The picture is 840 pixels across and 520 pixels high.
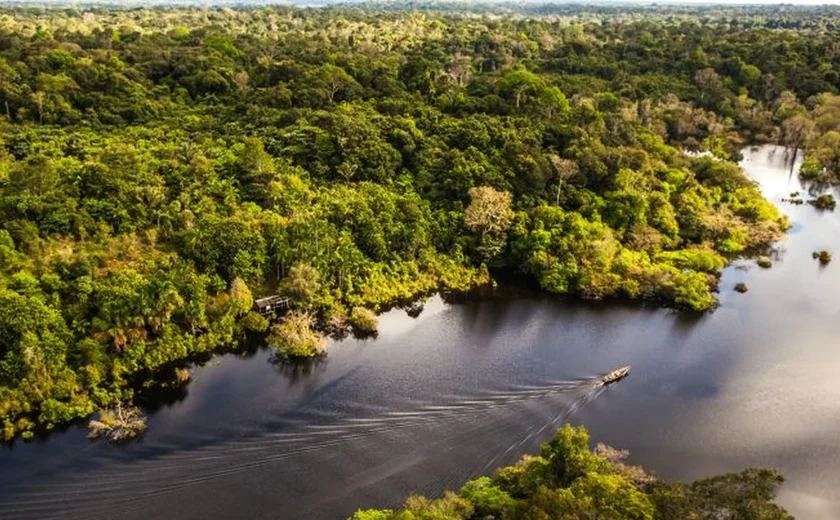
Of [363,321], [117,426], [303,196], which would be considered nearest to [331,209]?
[303,196]

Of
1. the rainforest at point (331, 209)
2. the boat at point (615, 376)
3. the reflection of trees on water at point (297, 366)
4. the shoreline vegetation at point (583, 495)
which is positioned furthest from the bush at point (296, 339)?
the boat at point (615, 376)

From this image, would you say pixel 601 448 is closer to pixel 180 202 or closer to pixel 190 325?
pixel 190 325

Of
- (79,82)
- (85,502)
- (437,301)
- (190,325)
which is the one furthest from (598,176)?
(79,82)

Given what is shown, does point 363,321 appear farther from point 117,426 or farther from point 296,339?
point 117,426

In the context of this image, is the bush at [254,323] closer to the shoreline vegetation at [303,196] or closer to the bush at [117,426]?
the shoreline vegetation at [303,196]

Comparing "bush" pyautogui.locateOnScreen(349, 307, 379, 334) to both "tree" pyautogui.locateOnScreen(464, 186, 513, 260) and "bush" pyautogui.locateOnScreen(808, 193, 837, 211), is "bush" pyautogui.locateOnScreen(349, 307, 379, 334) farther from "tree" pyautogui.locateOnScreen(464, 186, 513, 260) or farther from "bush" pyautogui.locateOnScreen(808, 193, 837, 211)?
"bush" pyautogui.locateOnScreen(808, 193, 837, 211)

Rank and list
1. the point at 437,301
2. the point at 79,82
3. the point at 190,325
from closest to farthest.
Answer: the point at 190,325 < the point at 437,301 < the point at 79,82
